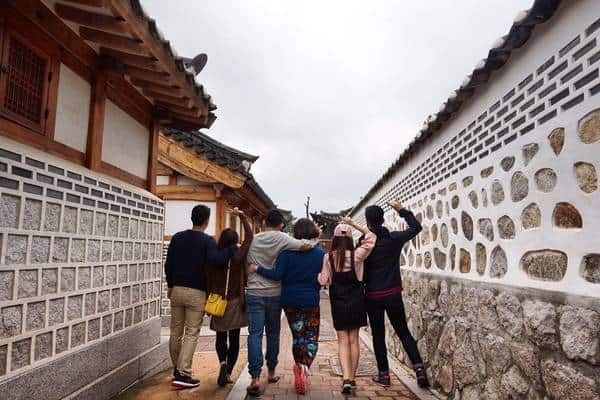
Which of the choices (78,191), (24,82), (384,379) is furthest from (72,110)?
(384,379)

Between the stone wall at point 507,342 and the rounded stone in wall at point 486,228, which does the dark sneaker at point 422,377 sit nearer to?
the stone wall at point 507,342

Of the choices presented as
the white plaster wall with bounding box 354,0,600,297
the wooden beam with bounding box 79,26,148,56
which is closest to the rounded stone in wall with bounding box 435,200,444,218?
the white plaster wall with bounding box 354,0,600,297

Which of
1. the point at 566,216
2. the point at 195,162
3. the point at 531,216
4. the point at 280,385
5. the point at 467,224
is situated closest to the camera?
the point at 566,216

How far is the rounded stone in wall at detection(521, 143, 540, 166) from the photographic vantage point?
3139mm

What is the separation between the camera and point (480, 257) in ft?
13.4

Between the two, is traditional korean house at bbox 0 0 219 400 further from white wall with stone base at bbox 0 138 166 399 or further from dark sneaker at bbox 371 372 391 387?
dark sneaker at bbox 371 372 391 387

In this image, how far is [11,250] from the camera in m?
3.14

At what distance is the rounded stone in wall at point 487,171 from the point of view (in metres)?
3.90

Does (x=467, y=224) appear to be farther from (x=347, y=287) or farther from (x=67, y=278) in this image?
(x=67, y=278)

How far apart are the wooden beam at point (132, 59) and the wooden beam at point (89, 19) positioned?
0.62 meters

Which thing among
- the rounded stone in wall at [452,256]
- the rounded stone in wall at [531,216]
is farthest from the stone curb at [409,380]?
the rounded stone in wall at [531,216]

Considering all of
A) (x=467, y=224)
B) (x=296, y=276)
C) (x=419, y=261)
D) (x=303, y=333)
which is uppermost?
(x=467, y=224)

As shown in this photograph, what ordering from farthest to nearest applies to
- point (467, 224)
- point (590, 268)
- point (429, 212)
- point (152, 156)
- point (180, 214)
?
point (180, 214)
point (152, 156)
point (429, 212)
point (467, 224)
point (590, 268)

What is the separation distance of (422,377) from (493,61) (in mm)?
3449
